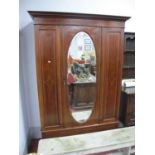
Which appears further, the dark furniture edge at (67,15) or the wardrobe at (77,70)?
the wardrobe at (77,70)

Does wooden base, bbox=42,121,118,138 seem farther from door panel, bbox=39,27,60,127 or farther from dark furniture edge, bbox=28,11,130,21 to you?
dark furniture edge, bbox=28,11,130,21

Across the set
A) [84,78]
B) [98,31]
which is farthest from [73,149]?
[98,31]

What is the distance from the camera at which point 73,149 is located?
5.29ft

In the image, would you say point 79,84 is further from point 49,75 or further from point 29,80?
point 29,80

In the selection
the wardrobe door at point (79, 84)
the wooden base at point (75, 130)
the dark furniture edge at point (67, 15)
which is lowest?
the wooden base at point (75, 130)

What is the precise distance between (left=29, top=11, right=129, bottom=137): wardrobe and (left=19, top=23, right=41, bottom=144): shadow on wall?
457 millimetres

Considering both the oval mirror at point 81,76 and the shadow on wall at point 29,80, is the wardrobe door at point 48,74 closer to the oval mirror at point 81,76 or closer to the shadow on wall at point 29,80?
the oval mirror at point 81,76

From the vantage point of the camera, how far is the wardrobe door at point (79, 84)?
1947 millimetres

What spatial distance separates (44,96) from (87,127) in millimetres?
807

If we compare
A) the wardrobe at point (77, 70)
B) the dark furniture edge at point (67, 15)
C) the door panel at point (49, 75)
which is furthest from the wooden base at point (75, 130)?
the dark furniture edge at point (67, 15)

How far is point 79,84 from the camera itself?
2.14 m
